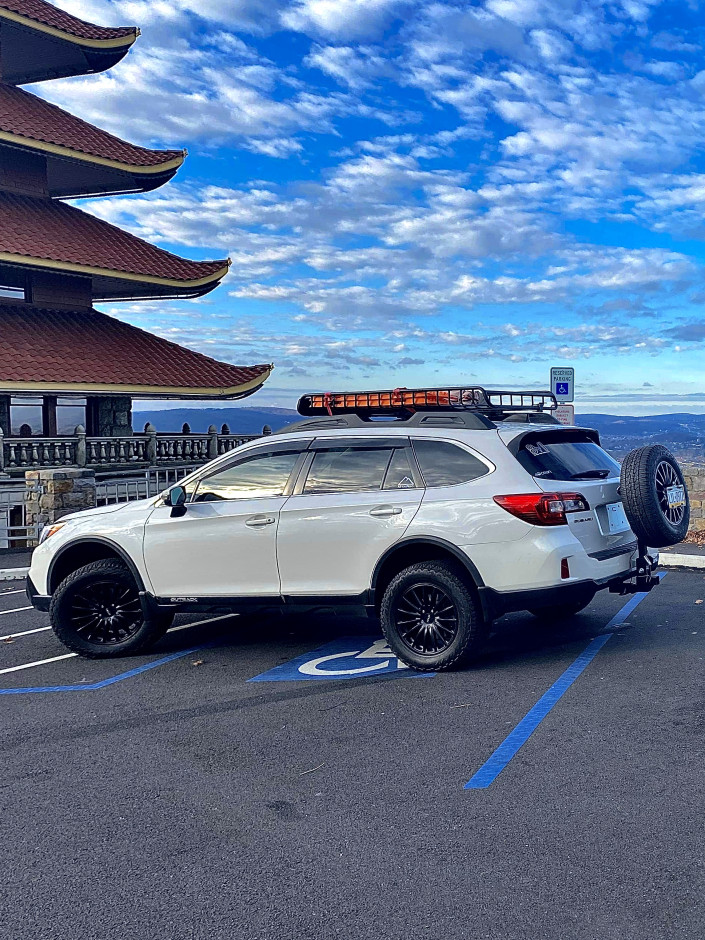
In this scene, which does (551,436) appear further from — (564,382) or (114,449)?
(114,449)

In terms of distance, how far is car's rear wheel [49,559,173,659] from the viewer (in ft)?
24.4

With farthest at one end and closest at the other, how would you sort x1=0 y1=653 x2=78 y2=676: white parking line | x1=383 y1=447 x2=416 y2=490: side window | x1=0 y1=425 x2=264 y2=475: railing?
x1=0 y1=425 x2=264 y2=475: railing, x1=0 y1=653 x2=78 y2=676: white parking line, x1=383 y1=447 x2=416 y2=490: side window

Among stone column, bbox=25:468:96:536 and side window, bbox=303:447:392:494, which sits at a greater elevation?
side window, bbox=303:447:392:494

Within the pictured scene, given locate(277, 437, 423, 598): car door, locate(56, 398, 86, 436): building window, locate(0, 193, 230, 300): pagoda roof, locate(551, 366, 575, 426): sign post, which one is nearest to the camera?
locate(277, 437, 423, 598): car door

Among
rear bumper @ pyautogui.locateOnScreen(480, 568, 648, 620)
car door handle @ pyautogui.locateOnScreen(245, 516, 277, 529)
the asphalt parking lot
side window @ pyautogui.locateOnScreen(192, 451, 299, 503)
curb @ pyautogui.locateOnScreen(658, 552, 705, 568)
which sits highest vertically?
side window @ pyautogui.locateOnScreen(192, 451, 299, 503)

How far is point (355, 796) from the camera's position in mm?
4312

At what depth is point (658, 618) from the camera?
26.9 feet

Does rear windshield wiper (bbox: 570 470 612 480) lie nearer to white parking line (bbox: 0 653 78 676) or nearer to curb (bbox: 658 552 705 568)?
white parking line (bbox: 0 653 78 676)

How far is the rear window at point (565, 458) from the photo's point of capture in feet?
21.6

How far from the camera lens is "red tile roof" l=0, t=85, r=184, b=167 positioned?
26391 millimetres

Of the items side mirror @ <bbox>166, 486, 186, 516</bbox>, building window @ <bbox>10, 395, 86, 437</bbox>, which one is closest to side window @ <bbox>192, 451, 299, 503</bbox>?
side mirror @ <bbox>166, 486, 186, 516</bbox>

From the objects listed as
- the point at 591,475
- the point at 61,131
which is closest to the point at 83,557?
the point at 591,475

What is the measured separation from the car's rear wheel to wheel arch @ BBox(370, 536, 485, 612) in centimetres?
200

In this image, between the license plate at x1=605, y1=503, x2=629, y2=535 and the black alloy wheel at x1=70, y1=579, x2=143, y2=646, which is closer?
the license plate at x1=605, y1=503, x2=629, y2=535
